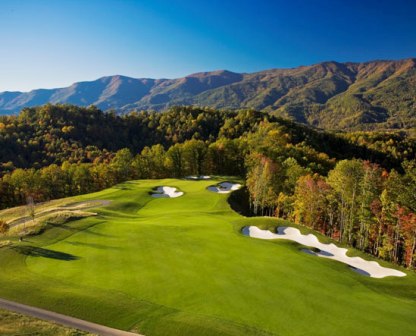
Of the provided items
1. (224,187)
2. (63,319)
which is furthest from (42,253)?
(224,187)

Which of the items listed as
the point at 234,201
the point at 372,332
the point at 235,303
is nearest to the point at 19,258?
the point at 235,303

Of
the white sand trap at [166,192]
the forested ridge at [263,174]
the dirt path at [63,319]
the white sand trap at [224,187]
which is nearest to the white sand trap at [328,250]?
the forested ridge at [263,174]

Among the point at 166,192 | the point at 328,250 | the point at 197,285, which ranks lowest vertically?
the point at 166,192

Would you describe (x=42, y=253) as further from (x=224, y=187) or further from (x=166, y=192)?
(x=224, y=187)

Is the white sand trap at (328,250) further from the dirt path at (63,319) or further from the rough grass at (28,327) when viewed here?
the rough grass at (28,327)

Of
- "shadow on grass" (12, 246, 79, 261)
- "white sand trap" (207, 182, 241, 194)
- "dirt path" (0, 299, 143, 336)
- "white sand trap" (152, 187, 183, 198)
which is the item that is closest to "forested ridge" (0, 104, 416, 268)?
"white sand trap" (207, 182, 241, 194)

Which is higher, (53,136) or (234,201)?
(53,136)

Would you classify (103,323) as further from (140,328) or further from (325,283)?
(325,283)
